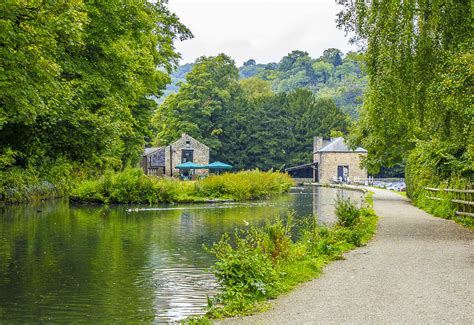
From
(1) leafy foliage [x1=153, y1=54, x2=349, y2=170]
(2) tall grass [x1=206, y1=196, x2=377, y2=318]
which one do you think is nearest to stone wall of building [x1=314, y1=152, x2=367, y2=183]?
(1) leafy foliage [x1=153, y1=54, x2=349, y2=170]

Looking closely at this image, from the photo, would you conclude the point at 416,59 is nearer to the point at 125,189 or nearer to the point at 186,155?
the point at 125,189

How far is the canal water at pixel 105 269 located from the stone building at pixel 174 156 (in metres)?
39.1

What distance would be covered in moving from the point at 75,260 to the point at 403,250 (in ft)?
22.9

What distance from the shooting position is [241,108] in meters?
71.1

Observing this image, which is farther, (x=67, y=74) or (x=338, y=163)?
(x=338, y=163)

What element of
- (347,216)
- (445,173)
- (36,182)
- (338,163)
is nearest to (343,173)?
(338,163)

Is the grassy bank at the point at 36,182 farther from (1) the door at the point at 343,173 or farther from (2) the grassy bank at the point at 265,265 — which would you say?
(1) the door at the point at 343,173

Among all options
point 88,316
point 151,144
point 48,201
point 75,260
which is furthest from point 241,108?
point 88,316

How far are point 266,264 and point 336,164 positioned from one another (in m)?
56.6

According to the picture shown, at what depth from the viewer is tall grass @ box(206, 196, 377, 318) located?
290 inches

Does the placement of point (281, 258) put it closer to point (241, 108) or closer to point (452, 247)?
point (452, 247)

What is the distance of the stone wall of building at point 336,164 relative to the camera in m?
63.2

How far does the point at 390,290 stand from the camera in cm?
740

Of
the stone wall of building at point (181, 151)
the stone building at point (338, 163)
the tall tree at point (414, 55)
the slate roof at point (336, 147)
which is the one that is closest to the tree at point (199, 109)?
the stone wall of building at point (181, 151)
